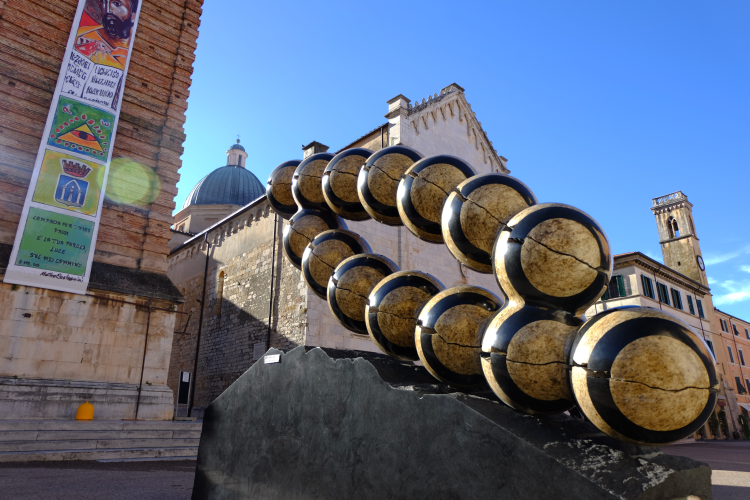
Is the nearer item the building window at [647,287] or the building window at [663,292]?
the building window at [647,287]

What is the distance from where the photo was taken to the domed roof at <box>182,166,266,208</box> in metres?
36.3

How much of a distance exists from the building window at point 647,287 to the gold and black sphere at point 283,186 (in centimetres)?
2950

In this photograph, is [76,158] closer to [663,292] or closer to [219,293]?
[219,293]

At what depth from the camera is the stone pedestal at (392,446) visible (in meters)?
2.04

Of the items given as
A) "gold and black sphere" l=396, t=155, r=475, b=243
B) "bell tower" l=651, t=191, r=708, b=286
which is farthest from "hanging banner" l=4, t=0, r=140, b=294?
"bell tower" l=651, t=191, r=708, b=286

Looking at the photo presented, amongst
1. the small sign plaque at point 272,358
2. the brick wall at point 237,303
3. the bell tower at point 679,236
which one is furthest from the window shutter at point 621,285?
the small sign plaque at point 272,358

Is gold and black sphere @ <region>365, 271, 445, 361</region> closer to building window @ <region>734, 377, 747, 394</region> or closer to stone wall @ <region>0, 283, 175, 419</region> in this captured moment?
stone wall @ <region>0, 283, 175, 419</region>

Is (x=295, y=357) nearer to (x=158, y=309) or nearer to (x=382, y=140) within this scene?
(x=158, y=309)

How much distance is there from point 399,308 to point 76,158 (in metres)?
11.9

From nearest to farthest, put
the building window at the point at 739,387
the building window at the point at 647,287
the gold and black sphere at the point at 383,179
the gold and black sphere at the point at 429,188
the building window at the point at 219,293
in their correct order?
the gold and black sphere at the point at 429,188 → the gold and black sphere at the point at 383,179 → the building window at the point at 219,293 → the building window at the point at 647,287 → the building window at the point at 739,387

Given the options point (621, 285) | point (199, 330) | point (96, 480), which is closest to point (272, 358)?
point (96, 480)

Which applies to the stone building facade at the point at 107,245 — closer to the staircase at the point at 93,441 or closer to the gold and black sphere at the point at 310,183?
the staircase at the point at 93,441

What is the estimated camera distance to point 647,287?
96.1 ft

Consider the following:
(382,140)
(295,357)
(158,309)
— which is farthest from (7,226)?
(382,140)
